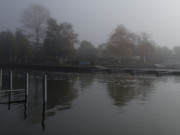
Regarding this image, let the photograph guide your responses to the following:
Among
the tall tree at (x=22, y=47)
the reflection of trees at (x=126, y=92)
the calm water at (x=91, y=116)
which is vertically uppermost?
the tall tree at (x=22, y=47)

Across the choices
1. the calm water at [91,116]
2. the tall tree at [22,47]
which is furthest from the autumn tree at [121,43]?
the calm water at [91,116]

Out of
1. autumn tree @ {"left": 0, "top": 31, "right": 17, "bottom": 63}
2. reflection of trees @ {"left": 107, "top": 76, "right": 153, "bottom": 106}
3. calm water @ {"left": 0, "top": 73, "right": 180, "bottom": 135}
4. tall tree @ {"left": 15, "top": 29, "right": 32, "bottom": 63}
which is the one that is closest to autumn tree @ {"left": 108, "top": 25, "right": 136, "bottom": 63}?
tall tree @ {"left": 15, "top": 29, "right": 32, "bottom": 63}

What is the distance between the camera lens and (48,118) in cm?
993

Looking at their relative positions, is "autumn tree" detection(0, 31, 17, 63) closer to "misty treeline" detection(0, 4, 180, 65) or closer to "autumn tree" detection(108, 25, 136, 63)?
"misty treeline" detection(0, 4, 180, 65)

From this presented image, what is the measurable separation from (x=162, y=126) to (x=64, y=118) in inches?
151

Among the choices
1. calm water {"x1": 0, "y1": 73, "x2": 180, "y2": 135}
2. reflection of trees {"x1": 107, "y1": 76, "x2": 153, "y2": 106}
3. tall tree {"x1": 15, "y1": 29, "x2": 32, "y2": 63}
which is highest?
tall tree {"x1": 15, "y1": 29, "x2": 32, "y2": 63}

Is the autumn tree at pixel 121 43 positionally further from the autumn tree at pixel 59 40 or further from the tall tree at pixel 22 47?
the tall tree at pixel 22 47

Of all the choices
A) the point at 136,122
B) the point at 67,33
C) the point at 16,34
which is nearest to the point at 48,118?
the point at 136,122

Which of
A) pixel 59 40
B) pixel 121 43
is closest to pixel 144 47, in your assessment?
pixel 121 43

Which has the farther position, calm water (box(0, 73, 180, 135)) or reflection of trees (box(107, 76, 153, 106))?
reflection of trees (box(107, 76, 153, 106))

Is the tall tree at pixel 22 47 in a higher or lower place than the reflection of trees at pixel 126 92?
higher

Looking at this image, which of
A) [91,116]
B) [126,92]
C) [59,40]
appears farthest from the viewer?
[59,40]

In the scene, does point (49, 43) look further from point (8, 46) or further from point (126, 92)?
point (126, 92)

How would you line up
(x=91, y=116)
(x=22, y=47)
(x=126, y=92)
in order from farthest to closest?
(x=22, y=47)
(x=126, y=92)
(x=91, y=116)
